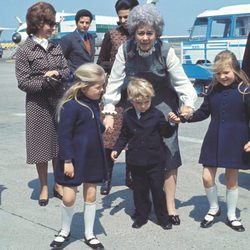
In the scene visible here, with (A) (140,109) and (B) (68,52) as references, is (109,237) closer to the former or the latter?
(A) (140,109)

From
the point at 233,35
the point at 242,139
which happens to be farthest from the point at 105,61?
the point at 233,35

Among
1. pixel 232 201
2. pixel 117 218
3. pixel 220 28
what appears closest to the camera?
pixel 232 201

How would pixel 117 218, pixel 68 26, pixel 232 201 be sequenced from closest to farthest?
pixel 232 201 → pixel 117 218 → pixel 68 26

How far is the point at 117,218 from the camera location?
4133 mm

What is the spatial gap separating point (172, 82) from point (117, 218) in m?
1.26

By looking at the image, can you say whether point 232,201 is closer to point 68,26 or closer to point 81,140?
point 81,140

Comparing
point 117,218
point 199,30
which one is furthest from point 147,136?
point 199,30

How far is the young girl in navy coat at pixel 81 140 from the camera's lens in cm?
334

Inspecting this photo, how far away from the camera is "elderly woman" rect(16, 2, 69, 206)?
4.25 metres

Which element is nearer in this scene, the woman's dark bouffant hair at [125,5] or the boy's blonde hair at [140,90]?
the boy's blonde hair at [140,90]

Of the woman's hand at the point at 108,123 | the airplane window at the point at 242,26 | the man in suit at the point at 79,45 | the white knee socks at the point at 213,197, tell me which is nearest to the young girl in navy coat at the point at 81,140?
the woman's hand at the point at 108,123

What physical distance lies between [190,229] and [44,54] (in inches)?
79.2

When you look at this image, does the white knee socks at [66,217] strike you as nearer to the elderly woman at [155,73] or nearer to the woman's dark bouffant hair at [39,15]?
the elderly woman at [155,73]

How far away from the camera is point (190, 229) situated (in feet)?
12.6
